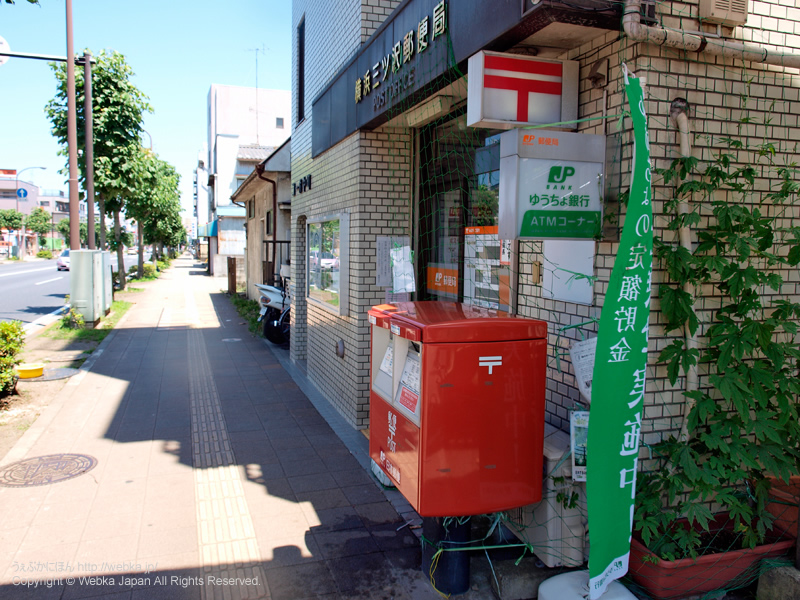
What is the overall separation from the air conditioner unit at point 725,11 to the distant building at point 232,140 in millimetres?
32310

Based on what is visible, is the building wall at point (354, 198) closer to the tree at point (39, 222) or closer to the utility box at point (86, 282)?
the utility box at point (86, 282)

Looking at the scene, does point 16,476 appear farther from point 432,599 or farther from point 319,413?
point 432,599

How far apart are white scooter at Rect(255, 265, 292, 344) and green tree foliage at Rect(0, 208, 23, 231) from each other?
72049mm

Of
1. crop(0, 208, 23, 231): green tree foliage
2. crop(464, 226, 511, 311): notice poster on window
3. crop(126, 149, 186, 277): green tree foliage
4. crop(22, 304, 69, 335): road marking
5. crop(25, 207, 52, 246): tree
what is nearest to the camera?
crop(464, 226, 511, 311): notice poster on window

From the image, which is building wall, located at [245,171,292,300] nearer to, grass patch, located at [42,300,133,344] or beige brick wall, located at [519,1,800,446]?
grass patch, located at [42,300,133,344]

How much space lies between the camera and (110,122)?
53.8 feet

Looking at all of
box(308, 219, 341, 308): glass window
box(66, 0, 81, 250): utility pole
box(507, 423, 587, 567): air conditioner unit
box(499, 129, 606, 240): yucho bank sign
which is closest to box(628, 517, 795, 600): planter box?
box(507, 423, 587, 567): air conditioner unit

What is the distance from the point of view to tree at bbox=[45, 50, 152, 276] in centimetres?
1558

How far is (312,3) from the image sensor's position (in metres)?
8.95

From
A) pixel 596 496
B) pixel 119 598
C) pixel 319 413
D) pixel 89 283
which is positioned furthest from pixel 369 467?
pixel 89 283

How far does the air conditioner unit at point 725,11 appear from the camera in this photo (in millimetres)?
3229

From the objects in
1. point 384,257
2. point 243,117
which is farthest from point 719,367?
point 243,117

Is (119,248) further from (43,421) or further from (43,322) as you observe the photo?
(43,421)

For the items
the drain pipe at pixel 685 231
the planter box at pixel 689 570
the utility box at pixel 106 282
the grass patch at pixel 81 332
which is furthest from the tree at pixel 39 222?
the planter box at pixel 689 570
